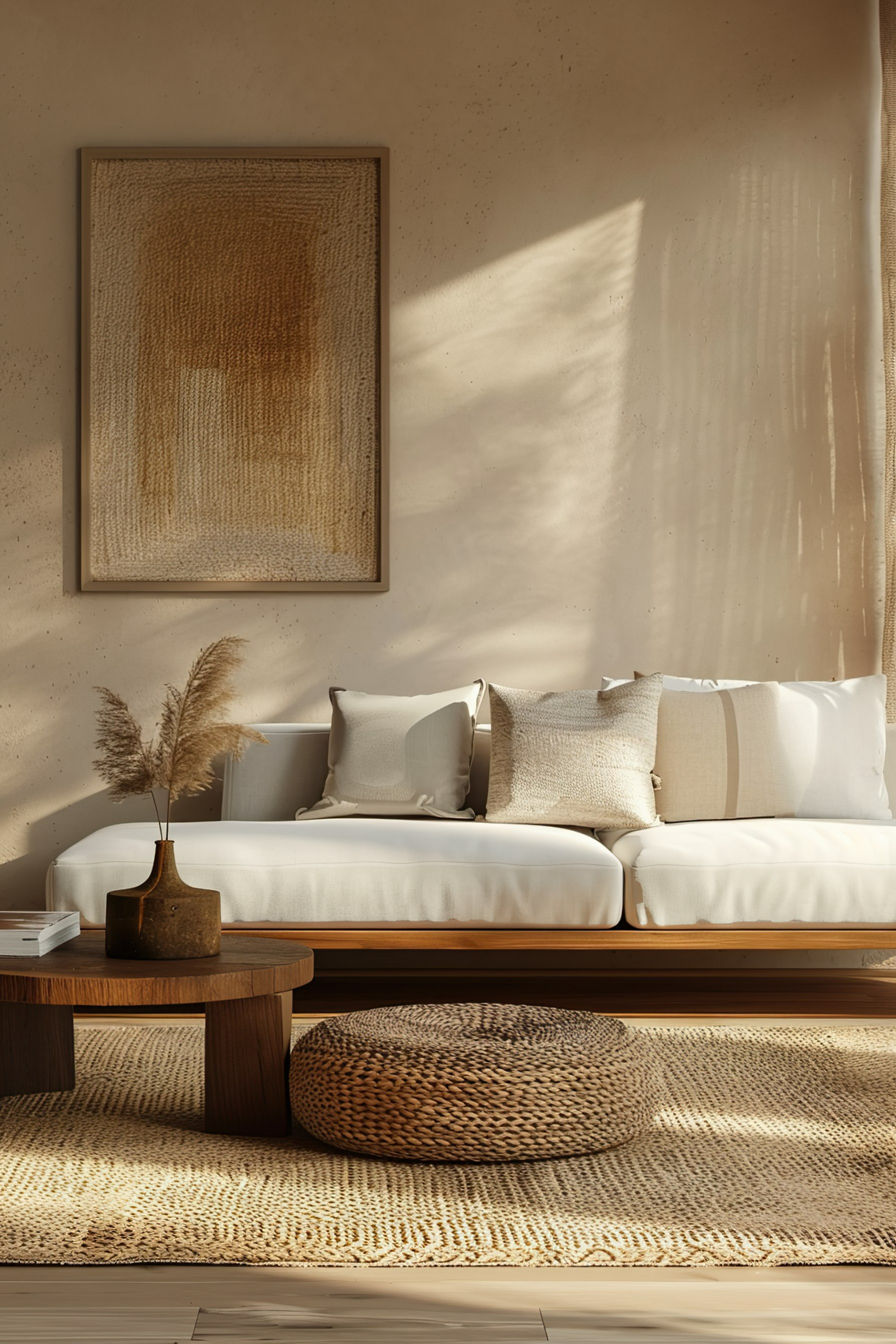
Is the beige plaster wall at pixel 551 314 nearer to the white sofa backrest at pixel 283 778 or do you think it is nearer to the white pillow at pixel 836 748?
the white sofa backrest at pixel 283 778

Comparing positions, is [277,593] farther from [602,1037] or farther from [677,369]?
[602,1037]

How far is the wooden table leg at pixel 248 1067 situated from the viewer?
2490mm

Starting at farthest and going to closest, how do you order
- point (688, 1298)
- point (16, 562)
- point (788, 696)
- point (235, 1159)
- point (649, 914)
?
point (16, 562) → point (788, 696) → point (649, 914) → point (235, 1159) → point (688, 1298)

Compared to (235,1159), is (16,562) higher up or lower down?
higher up

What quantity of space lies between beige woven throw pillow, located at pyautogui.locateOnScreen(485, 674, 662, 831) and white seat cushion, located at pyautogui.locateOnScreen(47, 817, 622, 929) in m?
0.36

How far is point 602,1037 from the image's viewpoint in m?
2.47

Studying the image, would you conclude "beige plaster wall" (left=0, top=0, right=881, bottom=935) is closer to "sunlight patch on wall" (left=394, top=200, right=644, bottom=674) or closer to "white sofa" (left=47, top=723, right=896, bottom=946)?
"sunlight patch on wall" (left=394, top=200, right=644, bottom=674)

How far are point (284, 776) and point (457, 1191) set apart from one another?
7.05 feet

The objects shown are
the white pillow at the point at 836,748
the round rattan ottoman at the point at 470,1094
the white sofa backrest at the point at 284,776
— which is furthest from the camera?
the white sofa backrest at the point at 284,776

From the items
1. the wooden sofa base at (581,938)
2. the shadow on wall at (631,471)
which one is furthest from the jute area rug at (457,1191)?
the shadow on wall at (631,471)

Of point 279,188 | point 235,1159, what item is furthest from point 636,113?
point 235,1159

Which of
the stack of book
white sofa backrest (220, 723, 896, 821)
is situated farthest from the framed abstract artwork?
the stack of book

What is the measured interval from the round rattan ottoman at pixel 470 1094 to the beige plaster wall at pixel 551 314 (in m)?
2.28

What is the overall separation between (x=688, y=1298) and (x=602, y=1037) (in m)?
0.68
